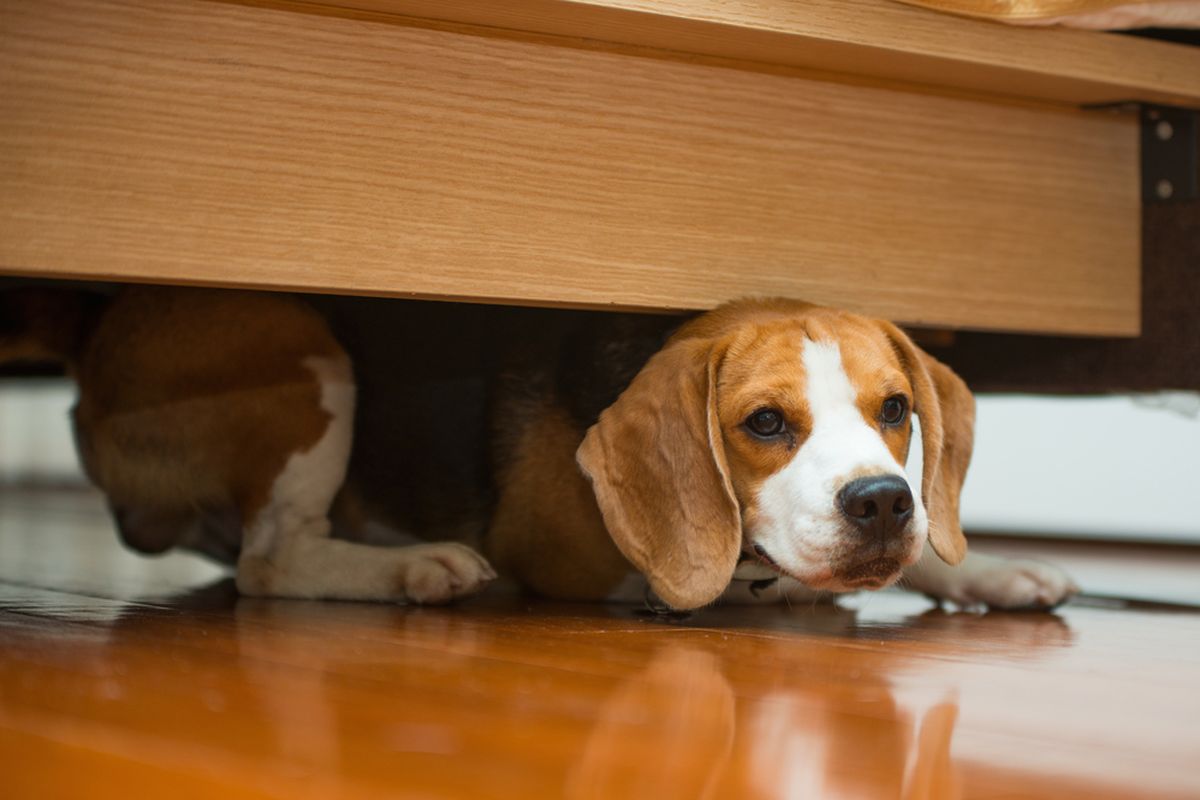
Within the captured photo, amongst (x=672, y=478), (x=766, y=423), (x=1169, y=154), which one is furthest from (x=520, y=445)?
(x=1169, y=154)

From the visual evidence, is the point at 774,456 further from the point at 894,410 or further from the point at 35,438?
the point at 35,438

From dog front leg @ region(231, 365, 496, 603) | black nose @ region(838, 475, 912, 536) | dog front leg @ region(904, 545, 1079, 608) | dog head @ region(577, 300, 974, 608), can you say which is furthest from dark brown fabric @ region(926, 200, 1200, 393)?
dog front leg @ region(231, 365, 496, 603)

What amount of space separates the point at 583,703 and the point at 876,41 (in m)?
1.16

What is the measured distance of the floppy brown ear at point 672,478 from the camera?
202cm

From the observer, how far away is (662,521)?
6.81ft

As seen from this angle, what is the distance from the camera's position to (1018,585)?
236 cm

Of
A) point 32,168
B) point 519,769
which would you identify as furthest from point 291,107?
point 519,769

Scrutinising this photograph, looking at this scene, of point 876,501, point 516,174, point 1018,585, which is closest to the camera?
point 876,501

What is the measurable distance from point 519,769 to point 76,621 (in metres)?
1.13

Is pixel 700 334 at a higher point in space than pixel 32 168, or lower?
lower

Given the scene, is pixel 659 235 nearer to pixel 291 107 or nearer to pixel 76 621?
pixel 291 107

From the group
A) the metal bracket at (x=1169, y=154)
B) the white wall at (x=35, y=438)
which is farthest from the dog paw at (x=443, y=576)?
the white wall at (x=35, y=438)

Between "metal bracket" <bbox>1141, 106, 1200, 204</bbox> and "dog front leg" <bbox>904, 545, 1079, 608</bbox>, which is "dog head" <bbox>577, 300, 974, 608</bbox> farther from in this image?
"metal bracket" <bbox>1141, 106, 1200, 204</bbox>

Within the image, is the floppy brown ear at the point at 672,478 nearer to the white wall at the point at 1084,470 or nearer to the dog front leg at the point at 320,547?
the dog front leg at the point at 320,547
